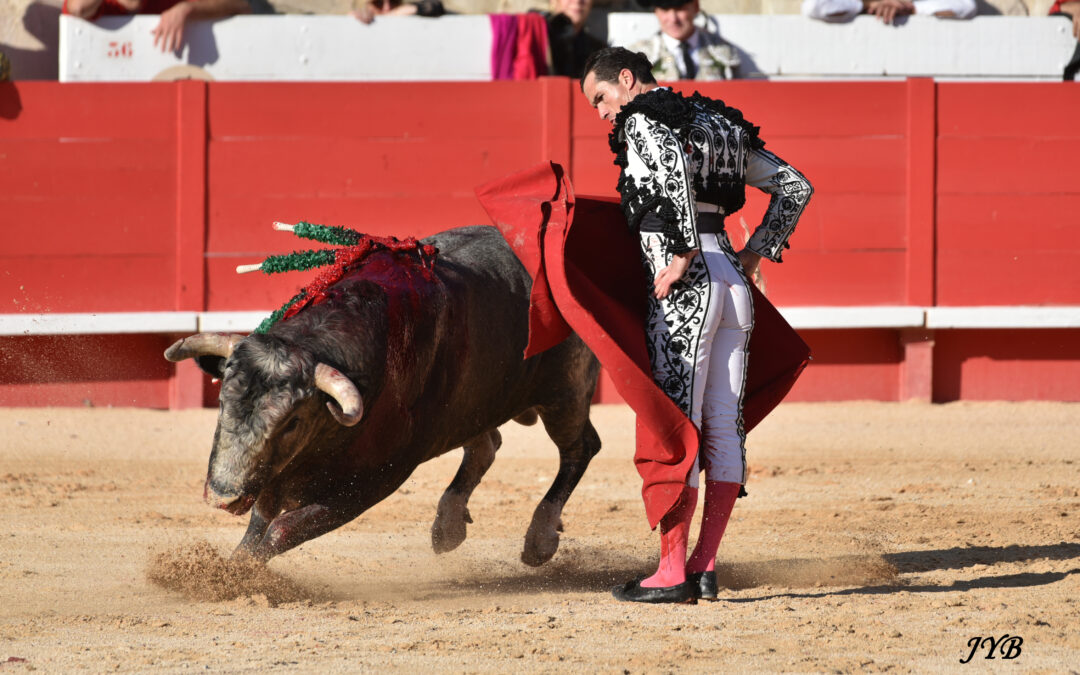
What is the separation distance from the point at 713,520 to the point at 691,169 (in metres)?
0.77

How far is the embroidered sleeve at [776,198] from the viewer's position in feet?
10.2

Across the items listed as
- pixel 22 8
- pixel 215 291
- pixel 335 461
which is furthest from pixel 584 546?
pixel 22 8

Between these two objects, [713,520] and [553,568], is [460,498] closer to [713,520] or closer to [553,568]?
[553,568]

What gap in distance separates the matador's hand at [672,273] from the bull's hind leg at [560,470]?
90 cm

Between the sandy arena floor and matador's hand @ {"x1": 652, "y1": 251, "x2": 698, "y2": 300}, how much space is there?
2.22 feet

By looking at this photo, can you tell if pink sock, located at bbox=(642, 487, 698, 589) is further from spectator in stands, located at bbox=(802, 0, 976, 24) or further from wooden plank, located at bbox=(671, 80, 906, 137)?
spectator in stands, located at bbox=(802, 0, 976, 24)

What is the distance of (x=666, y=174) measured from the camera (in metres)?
2.88

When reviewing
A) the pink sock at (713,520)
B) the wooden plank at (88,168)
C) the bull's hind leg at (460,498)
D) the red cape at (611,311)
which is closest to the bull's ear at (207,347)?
the red cape at (611,311)

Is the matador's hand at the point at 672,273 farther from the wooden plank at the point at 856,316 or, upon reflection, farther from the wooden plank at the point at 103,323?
the wooden plank at the point at 103,323

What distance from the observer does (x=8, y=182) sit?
6336 mm

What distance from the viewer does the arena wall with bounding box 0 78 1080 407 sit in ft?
20.9

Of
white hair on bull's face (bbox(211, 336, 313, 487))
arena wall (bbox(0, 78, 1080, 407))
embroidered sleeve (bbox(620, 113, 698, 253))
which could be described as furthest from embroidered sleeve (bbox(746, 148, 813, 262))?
arena wall (bbox(0, 78, 1080, 407))

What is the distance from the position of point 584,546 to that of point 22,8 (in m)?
4.74

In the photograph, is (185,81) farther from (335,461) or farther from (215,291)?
(335,461)
